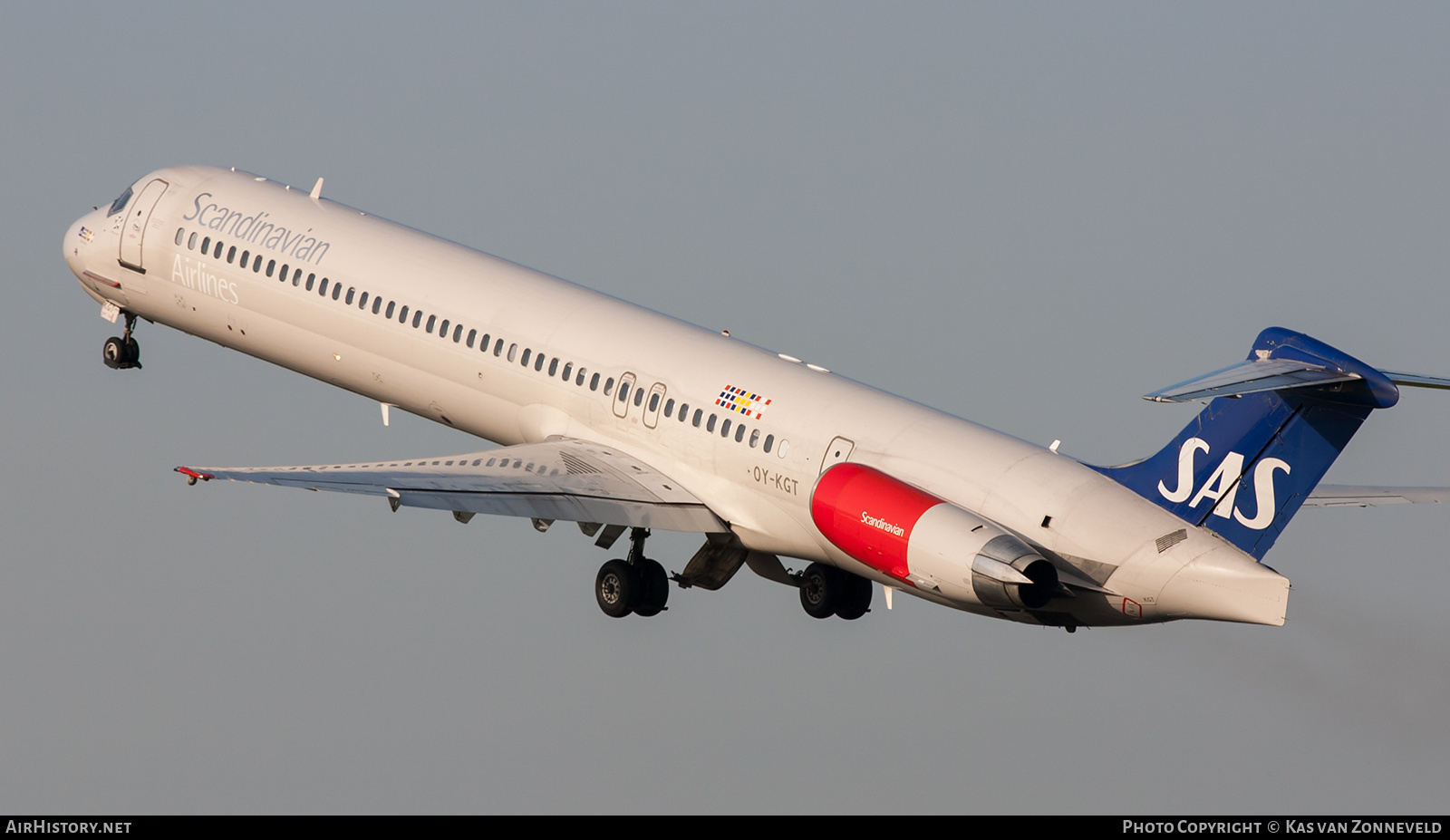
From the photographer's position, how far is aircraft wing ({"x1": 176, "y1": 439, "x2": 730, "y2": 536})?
124 feet

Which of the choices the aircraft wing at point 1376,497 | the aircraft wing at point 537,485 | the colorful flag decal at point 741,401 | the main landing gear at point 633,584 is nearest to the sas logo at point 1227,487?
the aircraft wing at point 1376,497

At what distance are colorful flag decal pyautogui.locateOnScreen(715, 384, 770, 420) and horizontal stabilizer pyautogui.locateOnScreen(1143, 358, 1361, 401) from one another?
771 cm

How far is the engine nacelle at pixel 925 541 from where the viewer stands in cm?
3484

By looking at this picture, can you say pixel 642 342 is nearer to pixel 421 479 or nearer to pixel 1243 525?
pixel 421 479

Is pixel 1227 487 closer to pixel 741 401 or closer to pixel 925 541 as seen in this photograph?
pixel 925 541

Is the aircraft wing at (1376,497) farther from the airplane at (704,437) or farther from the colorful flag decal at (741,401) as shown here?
the colorful flag decal at (741,401)

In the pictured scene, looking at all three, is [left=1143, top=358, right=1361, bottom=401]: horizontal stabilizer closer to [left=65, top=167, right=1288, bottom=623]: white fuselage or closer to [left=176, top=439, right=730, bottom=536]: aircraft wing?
[left=65, top=167, right=1288, bottom=623]: white fuselage

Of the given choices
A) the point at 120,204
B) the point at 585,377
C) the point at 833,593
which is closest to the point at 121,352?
the point at 120,204

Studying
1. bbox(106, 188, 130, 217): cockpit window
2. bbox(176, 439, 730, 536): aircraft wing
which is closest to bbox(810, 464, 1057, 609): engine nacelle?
bbox(176, 439, 730, 536): aircraft wing

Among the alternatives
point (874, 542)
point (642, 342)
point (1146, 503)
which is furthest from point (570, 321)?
point (1146, 503)

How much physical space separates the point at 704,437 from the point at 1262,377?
9.18 metres

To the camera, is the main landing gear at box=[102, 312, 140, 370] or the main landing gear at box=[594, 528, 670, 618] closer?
the main landing gear at box=[594, 528, 670, 618]

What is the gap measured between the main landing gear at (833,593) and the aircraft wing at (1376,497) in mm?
6819

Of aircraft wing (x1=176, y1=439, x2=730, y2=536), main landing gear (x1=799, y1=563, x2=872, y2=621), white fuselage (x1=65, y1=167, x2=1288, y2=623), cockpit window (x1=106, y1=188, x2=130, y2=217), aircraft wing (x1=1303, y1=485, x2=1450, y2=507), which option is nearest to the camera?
white fuselage (x1=65, y1=167, x2=1288, y2=623)
